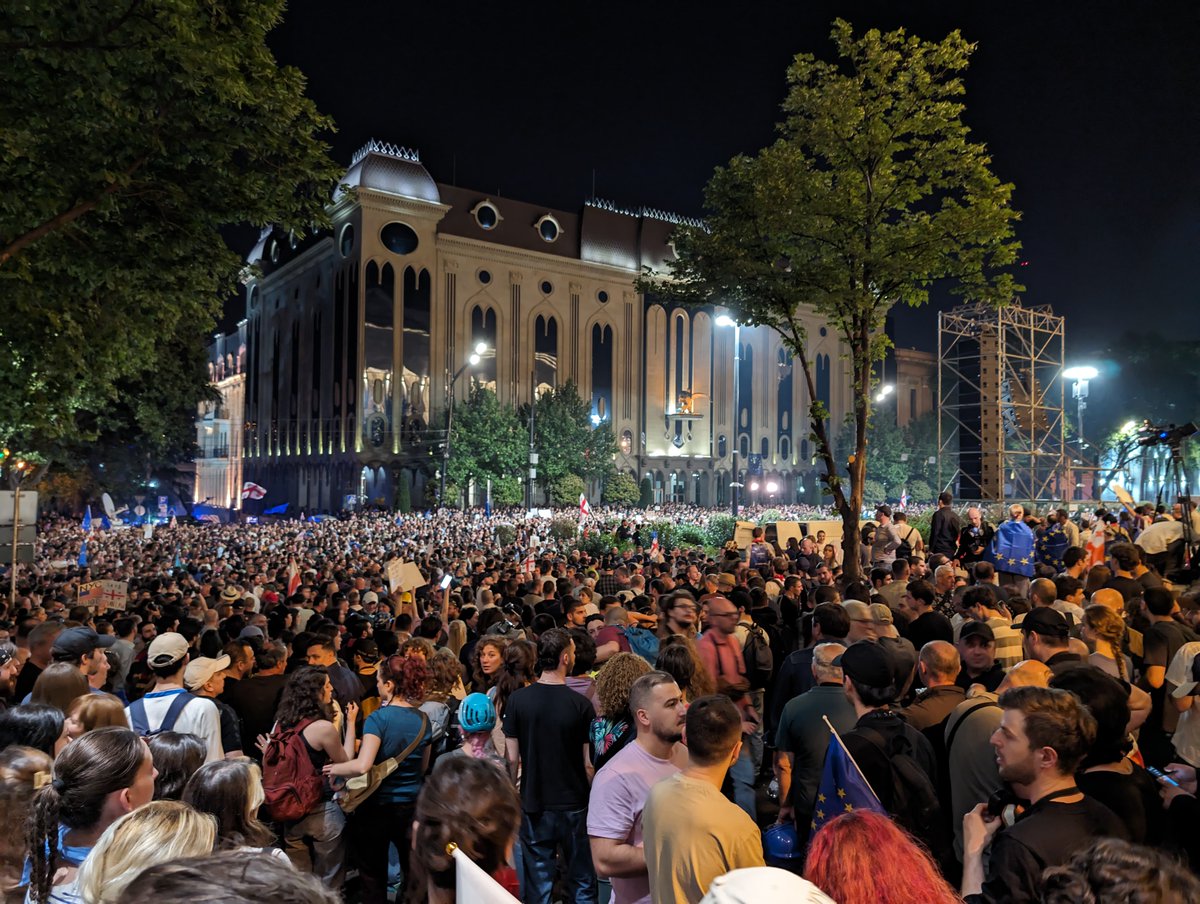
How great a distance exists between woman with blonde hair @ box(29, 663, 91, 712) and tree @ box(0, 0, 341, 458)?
564 cm

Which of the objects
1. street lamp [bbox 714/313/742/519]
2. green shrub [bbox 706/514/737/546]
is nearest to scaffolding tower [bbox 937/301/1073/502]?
street lamp [bbox 714/313/742/519]

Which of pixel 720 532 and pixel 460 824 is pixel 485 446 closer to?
pixel 720 532

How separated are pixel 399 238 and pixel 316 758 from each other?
58.1 metres

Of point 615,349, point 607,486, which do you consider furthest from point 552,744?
point 615,349

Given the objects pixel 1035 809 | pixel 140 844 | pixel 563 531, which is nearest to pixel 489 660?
pixel 140 844

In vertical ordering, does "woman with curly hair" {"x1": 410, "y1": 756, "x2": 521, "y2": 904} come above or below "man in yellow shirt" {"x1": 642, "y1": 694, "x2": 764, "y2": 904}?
above

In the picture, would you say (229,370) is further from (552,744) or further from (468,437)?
(552,744)

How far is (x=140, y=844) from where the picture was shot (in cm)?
245

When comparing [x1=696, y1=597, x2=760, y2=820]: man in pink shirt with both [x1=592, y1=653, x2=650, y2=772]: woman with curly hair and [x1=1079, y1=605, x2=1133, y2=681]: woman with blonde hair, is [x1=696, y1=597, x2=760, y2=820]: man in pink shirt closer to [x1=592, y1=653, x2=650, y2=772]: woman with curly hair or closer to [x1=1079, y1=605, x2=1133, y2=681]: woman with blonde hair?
[x1=592, y1=653, x2=650, y2=772]: woman with curly hair

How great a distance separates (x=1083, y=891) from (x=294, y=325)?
7365 centimetres

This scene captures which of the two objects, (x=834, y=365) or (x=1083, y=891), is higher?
(x=834, y=365)

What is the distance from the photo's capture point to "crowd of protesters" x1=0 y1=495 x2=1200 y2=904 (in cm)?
250

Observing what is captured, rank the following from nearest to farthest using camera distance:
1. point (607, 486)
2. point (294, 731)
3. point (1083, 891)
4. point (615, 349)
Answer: point (1083, 891) < point (294, 731) < point (607, 486) < point (615, 349)

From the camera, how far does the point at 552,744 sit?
5219mm
